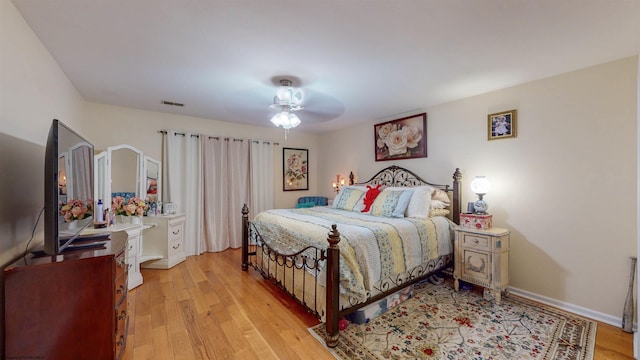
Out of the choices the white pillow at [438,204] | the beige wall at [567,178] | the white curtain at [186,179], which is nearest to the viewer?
the beige wall at [567,178]

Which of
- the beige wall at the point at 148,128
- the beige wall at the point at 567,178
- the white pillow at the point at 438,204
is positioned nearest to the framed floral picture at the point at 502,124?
the beige wall at the point at 567,178

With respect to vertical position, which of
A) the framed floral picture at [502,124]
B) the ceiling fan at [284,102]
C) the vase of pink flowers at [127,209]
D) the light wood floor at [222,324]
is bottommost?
the light wood floor at [222,324]

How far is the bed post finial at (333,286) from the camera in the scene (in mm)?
1951

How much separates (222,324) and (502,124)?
3.65 metres

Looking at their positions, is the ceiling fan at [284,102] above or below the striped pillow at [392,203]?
above

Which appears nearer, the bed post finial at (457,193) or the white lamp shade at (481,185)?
the white lamp shade at (481,185)

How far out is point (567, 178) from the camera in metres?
2.54

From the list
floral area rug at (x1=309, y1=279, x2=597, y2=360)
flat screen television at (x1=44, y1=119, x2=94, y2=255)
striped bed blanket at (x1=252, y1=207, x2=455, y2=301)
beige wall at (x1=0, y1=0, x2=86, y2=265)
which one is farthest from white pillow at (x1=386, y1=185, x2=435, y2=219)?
beige wall at (x1=0, y1=0, x2=86, y2=265)

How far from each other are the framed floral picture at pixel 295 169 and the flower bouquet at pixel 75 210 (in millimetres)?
3594

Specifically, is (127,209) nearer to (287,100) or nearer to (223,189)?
(223,189)

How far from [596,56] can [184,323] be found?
431 centimetres

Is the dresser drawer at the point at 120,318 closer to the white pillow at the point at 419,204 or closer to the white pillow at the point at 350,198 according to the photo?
the white pillow at the point at 350,198

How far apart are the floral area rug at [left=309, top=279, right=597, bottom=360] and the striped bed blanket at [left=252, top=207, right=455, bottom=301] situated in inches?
14.8

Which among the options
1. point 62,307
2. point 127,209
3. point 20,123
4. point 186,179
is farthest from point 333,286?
point 186,179
